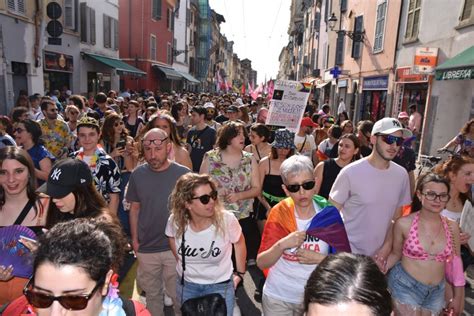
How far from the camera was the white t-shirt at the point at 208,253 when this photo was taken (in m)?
2.94

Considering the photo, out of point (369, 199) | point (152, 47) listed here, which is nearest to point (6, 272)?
point (369, 199)

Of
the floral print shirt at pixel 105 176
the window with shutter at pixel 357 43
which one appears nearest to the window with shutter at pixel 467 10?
the window with shutter at pixel 357 43

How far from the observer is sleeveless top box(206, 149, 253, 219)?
167 inches

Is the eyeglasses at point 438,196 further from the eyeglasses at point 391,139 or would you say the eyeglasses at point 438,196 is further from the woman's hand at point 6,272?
the woman's hand at point 6,272

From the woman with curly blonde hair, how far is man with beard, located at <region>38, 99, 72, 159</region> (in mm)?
3981

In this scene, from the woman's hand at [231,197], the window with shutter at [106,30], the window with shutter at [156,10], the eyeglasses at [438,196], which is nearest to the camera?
the eyeglasses at [438,196]

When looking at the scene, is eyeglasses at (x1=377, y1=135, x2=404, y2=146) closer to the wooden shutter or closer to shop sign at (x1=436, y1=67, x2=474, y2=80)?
shop sign at (x1=436, y1=67, x2=474, y2=80)

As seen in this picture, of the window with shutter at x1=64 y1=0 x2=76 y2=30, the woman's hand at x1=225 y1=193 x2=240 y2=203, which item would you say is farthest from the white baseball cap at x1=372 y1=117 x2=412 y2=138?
the window with shutter at x1=64 y1=0 x2=76 y2=30

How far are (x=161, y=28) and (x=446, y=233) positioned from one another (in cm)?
3380

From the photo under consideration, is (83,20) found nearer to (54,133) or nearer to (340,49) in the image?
(340,49)

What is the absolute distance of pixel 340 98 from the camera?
25156 millimetres

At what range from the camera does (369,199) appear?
340cm

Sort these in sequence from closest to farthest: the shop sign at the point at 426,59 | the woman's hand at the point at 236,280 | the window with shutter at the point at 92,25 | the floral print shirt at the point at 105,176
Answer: the woman's hand at the point at 236,280
the floral print shirt at the point at 105,176
the shop sign at the point at 426,59
the window with shutter at the point at 92,25

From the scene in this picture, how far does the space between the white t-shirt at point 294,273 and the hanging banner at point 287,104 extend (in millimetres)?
4347
